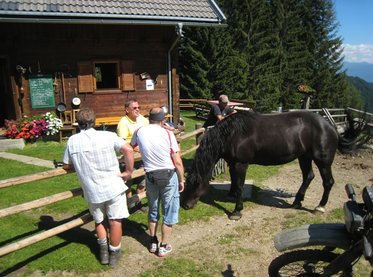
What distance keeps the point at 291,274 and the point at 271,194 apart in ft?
10.5

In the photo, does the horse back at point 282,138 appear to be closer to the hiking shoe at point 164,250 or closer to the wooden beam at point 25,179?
the hiking shoe at point 164,250

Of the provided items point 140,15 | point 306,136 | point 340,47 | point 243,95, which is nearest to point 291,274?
point 306,136

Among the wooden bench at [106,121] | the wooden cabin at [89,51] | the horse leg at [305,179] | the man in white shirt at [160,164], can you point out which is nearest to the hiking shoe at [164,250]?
the man in white shirt at [160,164]

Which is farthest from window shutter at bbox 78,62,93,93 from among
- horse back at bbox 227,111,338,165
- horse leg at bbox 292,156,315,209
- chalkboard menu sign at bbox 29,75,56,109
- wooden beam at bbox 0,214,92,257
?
wooden beam at bbox 0,214,92,257

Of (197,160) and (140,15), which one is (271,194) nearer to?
(197,160)

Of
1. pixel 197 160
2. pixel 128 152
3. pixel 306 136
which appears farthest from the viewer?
pixel 306 136

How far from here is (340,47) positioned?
122 feet

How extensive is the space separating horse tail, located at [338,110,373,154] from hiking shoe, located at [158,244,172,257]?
3574 mm

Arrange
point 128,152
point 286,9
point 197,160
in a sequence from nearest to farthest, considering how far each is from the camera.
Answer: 1. point 128,152
2. point 197,160
3. point 286,9

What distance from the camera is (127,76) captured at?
11.5 meters

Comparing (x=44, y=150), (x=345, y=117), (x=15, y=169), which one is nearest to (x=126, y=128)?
(x=15, y=169)

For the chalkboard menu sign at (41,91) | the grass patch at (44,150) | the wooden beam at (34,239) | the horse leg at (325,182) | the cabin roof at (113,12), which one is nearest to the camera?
the wooden beam at (34,239)

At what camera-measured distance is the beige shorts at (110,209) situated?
4.02 metres

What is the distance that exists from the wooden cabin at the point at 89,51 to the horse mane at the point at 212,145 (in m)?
6.01
